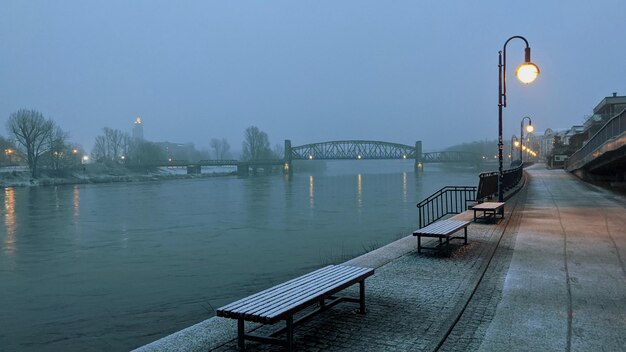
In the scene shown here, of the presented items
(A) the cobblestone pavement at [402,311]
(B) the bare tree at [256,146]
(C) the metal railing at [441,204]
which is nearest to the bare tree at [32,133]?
(B) the bare tree at [256,146]

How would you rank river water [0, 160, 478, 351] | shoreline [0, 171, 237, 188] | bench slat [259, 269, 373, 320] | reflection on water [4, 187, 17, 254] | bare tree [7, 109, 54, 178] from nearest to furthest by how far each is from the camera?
bench slat [259, 269, 373, 320]
river water [0, 160, 478, 351]
reflection on water [4, 187, 17, 254]
shoreline [0, 171, 237, 188]
bare tree [7, 109, 54, 178]

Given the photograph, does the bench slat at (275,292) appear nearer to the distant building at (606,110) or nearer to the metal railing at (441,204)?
the metal railing at (441,204)

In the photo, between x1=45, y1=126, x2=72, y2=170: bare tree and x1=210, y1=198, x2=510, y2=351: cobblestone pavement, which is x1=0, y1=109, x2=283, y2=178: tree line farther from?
x1=210, y1=198, x2=510, y2=351: cobblestone pavement

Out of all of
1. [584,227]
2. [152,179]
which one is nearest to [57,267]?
[584,227]

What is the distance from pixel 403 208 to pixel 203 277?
24998 mm

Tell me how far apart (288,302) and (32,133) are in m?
112

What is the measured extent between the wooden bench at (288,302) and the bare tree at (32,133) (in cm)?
10633

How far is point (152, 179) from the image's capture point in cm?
11938

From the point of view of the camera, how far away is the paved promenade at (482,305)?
528cm

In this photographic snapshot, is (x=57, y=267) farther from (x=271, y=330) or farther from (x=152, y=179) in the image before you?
(x=152, y=179)

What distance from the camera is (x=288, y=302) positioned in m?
5.08

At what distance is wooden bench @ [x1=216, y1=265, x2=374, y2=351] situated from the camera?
4781mm

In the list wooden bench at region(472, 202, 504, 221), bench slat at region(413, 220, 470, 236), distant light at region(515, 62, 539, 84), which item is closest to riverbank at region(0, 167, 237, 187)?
wooden bench at region(472, 202, 504, 221)

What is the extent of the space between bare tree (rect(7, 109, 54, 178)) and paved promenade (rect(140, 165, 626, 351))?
105m
